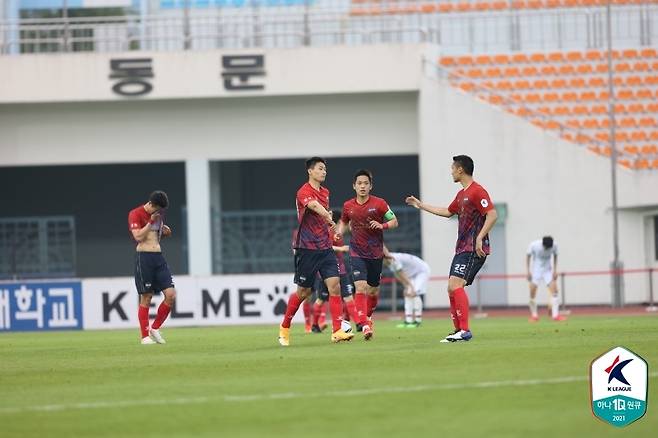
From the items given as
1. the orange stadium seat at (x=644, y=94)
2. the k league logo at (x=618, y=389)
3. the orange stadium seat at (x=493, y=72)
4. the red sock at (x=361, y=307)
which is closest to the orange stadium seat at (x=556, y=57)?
the orange stadium seat at (x=493, y=72)

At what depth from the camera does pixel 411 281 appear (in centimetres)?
2689

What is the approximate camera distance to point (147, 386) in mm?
11875

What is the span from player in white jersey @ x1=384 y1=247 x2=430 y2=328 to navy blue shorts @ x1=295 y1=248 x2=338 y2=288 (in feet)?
28.7

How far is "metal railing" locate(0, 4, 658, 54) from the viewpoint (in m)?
37.9

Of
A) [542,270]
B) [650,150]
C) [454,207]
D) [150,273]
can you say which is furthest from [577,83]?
[454,207]

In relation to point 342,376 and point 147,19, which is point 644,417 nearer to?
point 342,376

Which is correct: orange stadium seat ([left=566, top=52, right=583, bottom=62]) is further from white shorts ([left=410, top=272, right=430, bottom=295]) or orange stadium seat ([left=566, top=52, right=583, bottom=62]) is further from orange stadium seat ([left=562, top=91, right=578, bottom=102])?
white shorts ([left=410, top=272, right=430, bottom=295])

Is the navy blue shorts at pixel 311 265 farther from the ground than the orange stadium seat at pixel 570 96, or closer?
closer

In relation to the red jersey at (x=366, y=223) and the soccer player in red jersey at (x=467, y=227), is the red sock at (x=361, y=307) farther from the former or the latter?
the soccer player in red jersey at (x=467, y=227)

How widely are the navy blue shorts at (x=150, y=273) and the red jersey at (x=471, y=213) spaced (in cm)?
477

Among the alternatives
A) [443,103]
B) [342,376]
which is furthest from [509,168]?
[342,376]

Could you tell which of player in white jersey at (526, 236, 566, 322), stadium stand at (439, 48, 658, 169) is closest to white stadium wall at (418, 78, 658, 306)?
stadium stand at (439, 48, 658, 169)

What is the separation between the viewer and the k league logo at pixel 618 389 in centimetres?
920

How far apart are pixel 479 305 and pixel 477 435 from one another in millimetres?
26361
